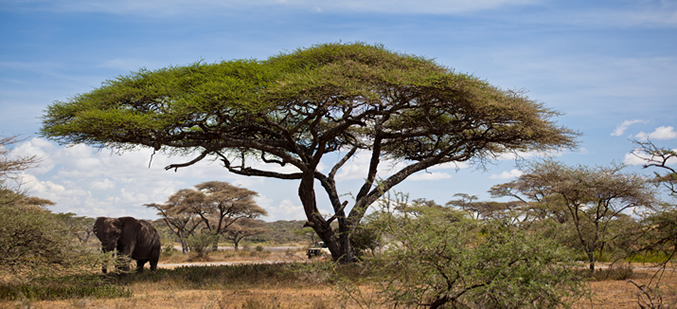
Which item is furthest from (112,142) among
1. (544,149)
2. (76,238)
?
(544,149)

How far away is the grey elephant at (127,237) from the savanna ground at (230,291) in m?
0.92

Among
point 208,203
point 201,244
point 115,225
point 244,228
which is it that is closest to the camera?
point 115,225

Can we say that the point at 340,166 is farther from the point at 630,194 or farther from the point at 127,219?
the point at 630,194

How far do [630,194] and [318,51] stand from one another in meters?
11.3

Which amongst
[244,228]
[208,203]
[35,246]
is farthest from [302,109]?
[244,228]

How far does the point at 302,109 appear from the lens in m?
14.5

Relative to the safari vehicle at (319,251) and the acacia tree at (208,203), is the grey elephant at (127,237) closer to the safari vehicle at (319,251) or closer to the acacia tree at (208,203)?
the safari vehicle at (319,251)

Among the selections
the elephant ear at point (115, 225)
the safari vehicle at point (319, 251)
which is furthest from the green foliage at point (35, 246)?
the safari vehicle at point (319, 251)

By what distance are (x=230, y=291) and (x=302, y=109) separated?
22.6ft

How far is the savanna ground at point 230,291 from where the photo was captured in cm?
753

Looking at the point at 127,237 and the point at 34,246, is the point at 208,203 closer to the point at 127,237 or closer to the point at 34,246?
the point at 127,237

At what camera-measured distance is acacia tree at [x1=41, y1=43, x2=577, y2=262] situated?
12.2 m

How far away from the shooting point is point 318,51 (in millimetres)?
14258

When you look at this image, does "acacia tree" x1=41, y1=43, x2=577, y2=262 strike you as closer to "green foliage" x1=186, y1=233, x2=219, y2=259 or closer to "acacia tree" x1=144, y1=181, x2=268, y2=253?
"green foliage" x1=186, y1=233, x2=219, y2=259
